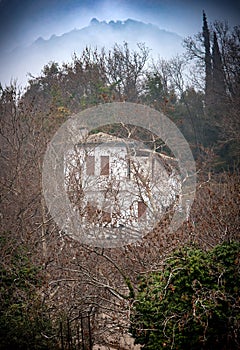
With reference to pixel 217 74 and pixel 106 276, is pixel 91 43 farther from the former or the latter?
pixel 106 276

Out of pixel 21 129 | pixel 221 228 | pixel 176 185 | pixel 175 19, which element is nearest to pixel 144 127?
pixel 176 185

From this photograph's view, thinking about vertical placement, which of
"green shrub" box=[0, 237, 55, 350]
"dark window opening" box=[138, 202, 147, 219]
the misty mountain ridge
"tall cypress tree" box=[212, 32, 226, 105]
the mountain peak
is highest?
the mountain peak

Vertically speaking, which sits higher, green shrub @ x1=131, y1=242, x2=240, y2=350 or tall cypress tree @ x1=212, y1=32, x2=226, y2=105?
tall cypress tree @ x1=212, y1=32, x2=226, y2=105

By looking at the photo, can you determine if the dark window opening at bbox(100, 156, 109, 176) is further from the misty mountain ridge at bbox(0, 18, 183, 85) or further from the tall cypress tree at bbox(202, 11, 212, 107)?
the tall cypress tree at bbox(202, 11, 212, 107)

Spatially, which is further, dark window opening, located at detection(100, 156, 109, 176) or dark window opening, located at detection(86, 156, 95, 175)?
dark window opening, located at detection(100, 156, 109, 176)

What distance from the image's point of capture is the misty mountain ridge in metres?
29.3

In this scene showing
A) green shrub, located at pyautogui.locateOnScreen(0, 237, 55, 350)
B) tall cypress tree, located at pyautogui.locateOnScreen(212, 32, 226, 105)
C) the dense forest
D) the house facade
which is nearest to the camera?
the dense forest

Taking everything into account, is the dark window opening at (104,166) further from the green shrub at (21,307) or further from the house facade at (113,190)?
the green shrub at (21,307)

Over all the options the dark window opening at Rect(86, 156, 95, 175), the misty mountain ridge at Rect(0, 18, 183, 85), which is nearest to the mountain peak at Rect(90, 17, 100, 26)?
the misty mountain ridge at Rect(0, 18, 183, 85)

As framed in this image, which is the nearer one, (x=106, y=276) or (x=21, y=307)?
(x=21, y=307)

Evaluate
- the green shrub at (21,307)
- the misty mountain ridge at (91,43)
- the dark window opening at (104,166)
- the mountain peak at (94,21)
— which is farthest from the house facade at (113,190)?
the mountain peak at (94,21)

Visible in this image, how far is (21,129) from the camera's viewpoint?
38.9 feet

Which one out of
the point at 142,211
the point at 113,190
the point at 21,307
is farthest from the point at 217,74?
the point at 21,307

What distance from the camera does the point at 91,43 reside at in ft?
94.0
